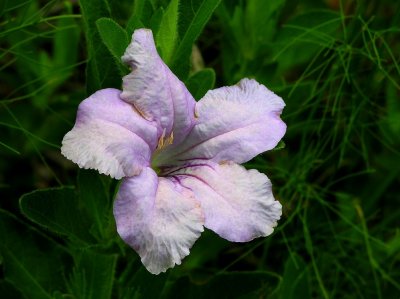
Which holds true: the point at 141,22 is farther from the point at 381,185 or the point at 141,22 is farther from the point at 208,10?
the point at 381,185

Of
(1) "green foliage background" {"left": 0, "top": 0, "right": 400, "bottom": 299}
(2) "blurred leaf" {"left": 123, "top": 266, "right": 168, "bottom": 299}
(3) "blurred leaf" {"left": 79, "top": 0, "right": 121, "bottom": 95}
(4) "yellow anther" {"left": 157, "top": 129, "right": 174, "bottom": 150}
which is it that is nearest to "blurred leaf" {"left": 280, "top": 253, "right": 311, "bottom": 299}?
(1) "green foliage background" {"left": 0, "top": 0, "right": 400, "bottom": 299}

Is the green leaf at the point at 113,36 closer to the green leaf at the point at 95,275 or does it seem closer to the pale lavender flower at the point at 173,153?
the pale lavender flower at the point at 173,153

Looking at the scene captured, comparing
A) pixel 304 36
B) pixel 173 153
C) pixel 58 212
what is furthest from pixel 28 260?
pixel 304 36

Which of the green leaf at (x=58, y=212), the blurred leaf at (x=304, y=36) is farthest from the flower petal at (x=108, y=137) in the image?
the blurred leaf at (x=304, y=36)

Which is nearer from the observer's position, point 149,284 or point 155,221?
point 155,221

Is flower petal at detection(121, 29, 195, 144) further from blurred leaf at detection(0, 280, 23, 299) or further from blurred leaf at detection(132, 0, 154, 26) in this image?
blurred leaf at detection(0, 280, 23, 299)

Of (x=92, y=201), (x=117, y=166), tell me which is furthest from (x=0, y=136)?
(x=117, y=166)

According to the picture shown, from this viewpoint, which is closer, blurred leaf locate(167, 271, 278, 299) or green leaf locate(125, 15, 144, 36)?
green leaf locate(125, 15, 144, 36)

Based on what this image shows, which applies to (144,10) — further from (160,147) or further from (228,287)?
(228,287)
